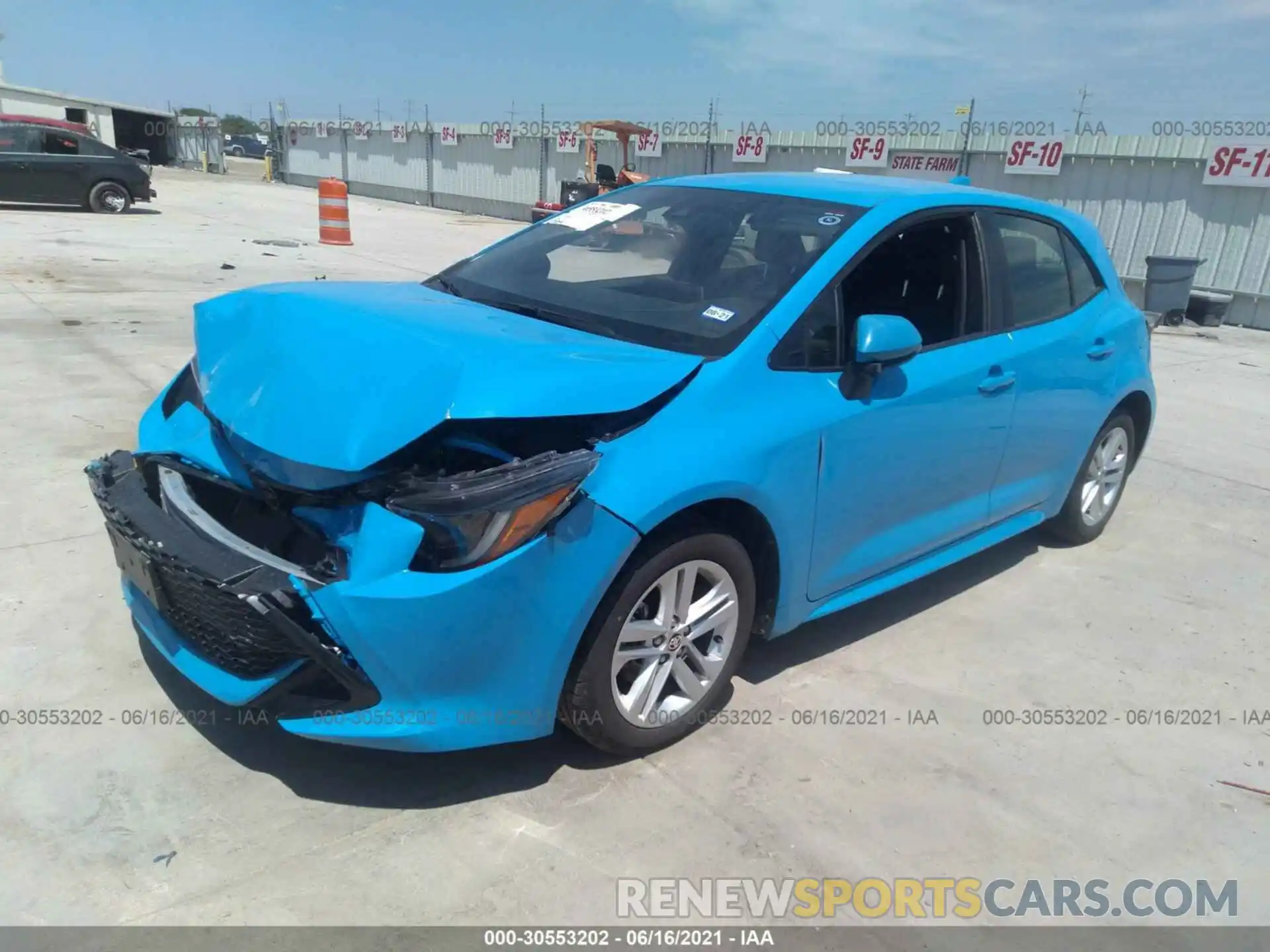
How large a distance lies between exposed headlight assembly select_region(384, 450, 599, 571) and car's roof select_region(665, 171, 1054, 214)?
185 centimetres

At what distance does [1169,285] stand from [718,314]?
11967mm

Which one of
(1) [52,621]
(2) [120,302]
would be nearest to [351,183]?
(2) [120,302]

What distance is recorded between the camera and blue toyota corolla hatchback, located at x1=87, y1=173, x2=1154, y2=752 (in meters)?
2.39

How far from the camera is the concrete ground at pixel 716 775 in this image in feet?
7.94

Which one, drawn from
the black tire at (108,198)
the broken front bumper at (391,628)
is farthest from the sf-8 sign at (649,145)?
the broken front bumper at (391,628)

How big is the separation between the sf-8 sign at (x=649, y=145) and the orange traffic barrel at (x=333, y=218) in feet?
31.6

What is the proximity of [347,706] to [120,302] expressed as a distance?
8.87 meters

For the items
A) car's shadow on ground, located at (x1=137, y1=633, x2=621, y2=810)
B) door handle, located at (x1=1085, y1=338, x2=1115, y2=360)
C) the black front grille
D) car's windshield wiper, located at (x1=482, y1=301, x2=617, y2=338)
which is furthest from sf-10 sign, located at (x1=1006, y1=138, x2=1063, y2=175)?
the black front grille

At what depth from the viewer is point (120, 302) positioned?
31.8 ft

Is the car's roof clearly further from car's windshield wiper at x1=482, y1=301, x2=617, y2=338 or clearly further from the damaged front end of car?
the damaged front end of car

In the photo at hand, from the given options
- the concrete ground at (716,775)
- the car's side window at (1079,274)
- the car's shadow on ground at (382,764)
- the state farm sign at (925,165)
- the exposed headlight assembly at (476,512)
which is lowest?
the concrete ground at (716,775)

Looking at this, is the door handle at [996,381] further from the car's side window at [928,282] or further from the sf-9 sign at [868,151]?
the sf-9 sign at [868,151]

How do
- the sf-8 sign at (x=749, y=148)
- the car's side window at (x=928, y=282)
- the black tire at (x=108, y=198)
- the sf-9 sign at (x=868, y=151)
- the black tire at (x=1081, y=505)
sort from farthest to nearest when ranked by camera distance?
1. the sf-8 sign at (x=749, y=148)
2. the black tire at (x=108, y=198)
3. the sf-9 sign at (x=868, y=151)
4. the black tire at (x=1081, y=505)
5. the car's side window at (x=928, y=282)

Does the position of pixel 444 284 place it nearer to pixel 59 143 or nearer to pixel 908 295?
pixel 908 295
